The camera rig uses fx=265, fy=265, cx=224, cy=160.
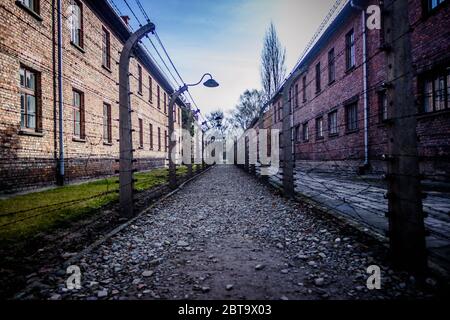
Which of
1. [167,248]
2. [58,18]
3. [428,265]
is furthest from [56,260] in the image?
[58,18]

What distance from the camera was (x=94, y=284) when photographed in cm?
206

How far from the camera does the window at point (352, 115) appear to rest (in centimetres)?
1110

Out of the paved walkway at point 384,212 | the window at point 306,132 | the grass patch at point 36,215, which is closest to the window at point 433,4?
the paved walkway at point 384,212

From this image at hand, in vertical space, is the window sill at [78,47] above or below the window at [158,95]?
below

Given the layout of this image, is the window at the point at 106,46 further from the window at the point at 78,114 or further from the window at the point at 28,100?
the window at the point at 28,100

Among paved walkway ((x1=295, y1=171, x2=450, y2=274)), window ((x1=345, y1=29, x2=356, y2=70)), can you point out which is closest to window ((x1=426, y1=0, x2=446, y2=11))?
window ((x1=345, y1=29, x2=356, y2=70))

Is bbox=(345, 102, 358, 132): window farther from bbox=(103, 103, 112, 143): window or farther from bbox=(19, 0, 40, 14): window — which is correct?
bbox=(19, 0, 40, 14): window

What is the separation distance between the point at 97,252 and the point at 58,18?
866cm

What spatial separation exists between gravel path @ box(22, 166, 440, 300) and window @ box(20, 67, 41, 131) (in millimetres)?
5409

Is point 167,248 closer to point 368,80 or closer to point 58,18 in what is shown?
point 58,18

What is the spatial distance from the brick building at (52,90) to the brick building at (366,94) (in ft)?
21.6

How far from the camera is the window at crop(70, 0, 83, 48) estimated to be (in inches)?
368
